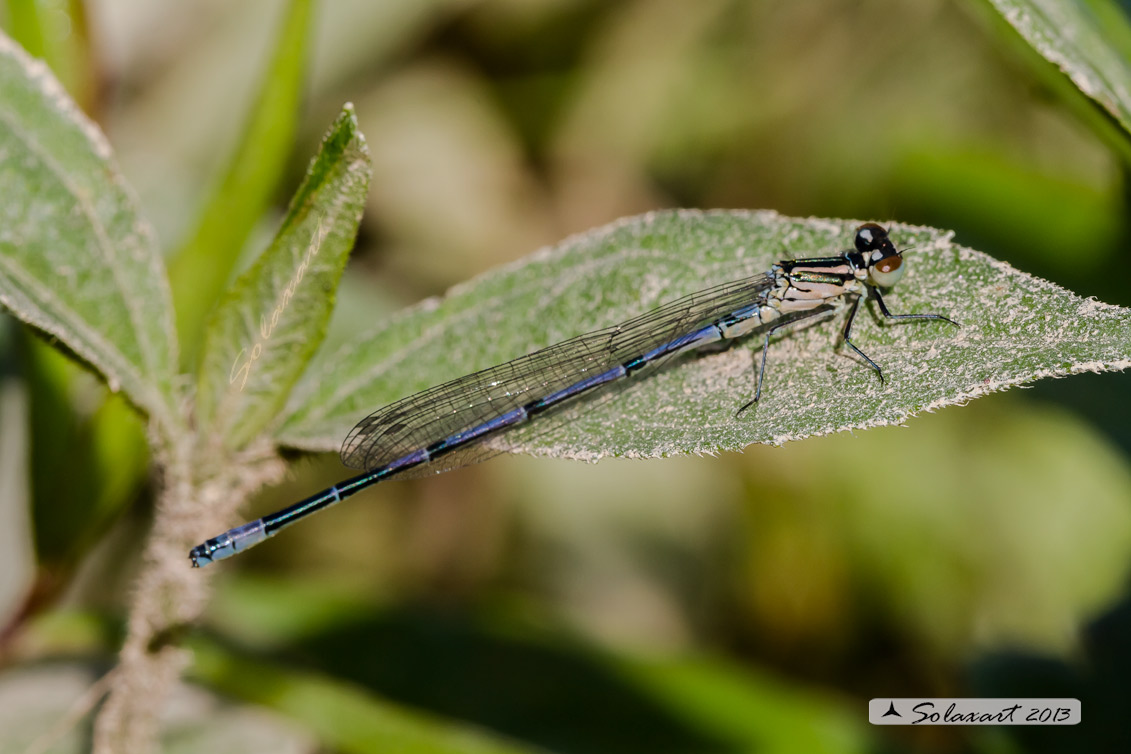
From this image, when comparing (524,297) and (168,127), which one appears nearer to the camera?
(524,297)

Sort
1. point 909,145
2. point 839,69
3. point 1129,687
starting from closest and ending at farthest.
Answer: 1. point 1129,687
2. point 909,145
3. point 839,69

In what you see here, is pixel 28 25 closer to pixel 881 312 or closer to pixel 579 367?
pixel 579 367

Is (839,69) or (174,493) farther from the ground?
(839,69)

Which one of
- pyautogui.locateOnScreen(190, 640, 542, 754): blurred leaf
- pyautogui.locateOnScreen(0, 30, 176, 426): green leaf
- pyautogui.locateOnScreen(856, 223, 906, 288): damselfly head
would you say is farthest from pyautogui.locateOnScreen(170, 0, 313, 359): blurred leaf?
pyautogui.locateOnScreen(856, 223, 906, 288): damselfly head

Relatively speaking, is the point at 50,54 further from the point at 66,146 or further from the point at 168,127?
the point at 168,127

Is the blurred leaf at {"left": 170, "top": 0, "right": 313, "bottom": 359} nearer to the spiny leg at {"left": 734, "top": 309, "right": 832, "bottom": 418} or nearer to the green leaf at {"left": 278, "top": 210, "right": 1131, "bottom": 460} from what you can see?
the green leaf at {"left": 278, "top": 210, "right": 1131, "bottom": 460}

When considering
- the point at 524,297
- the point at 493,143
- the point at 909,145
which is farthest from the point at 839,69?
the point at 524,297
